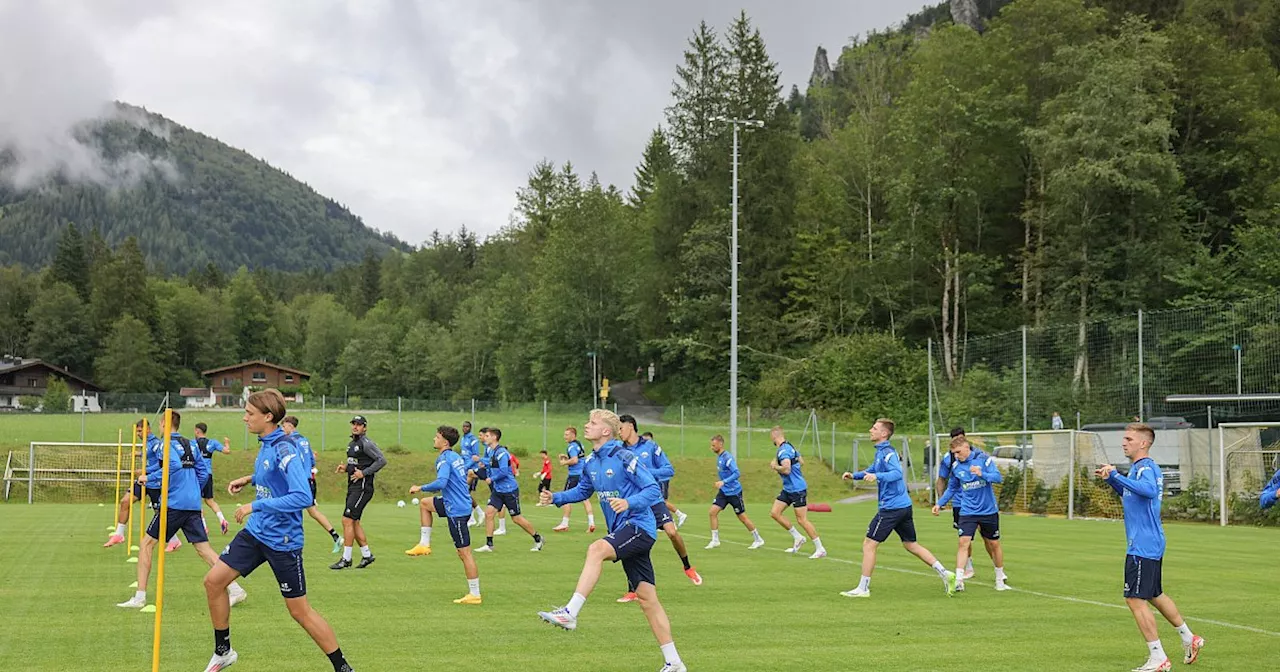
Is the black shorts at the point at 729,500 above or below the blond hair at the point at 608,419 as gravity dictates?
below

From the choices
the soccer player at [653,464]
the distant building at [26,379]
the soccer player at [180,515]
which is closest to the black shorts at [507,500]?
the soccer player at [653,464]

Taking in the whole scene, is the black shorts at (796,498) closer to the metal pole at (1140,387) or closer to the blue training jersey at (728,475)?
the blue training jersey at (728,475)

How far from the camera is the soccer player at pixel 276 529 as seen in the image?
7965 mm

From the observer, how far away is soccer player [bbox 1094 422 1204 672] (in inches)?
369

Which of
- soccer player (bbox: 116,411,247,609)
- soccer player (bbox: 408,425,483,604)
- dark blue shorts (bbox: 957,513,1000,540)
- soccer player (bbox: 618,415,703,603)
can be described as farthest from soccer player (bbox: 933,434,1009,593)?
soccer player (bbox: 116,411,247,609)

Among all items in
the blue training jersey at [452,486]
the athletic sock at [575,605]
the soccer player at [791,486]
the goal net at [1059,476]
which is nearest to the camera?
the athletic sock at [575,605]

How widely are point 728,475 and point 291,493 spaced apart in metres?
13.5

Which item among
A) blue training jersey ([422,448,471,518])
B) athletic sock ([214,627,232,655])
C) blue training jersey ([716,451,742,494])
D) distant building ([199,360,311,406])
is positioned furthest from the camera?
distant building ([199,360,311,406])

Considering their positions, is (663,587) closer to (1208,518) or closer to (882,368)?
(1208,518)

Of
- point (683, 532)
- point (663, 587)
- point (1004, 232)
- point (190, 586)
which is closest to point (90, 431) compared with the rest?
point (683, 532)

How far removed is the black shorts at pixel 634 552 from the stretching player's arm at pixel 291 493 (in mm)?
2518

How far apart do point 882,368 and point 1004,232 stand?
35.4ft

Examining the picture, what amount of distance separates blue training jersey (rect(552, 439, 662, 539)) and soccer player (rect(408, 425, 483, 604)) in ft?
8.51

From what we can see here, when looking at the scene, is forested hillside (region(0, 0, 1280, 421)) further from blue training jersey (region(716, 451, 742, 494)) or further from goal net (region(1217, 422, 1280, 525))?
blue training jersey (region(716, 451, 742, 494))
